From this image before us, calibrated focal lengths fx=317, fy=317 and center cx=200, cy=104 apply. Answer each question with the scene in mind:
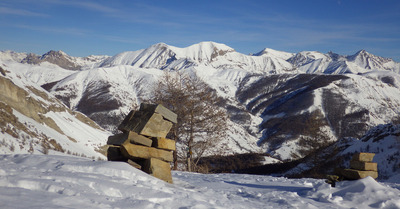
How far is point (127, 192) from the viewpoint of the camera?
22.4 feet

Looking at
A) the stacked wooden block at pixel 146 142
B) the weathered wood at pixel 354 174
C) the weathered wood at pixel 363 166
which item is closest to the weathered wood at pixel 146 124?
the stacked wooden block at pixel 146 142

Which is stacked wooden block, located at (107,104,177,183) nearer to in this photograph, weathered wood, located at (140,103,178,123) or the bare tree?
weathered wood, located at (140,103,178,123)

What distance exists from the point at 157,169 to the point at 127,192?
2.93 m

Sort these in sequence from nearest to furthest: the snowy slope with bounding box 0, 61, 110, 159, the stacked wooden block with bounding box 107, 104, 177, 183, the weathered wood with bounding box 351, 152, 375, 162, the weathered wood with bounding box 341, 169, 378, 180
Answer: the stacked wooden block with bounding box 107, 104, 177, 183, the weathered wood with bounding box 341, 169, 378, 180, the weathered wood with bounding box 351, 152, 375, 162, the snowy slope with bounding box 0, 61, 110, 159

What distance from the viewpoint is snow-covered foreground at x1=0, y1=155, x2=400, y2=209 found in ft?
18.8

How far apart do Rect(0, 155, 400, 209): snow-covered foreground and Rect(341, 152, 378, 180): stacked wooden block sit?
760 mm

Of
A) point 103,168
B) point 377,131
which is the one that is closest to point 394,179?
point 377,131

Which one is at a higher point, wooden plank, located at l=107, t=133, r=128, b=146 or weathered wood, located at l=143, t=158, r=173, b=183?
wooden plank, located at l=107, t=133, r=128, b=146

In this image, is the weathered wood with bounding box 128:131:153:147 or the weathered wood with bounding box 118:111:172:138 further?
the weathered wood with bounding box 118:111:172:138

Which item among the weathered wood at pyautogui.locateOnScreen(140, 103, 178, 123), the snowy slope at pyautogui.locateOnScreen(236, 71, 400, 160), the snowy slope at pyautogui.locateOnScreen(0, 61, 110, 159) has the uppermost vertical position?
the snowy slope at pyautogui.locateOnScreen(236, 71, 400, 160)

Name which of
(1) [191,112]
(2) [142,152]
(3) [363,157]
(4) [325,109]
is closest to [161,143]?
(2) [142,152]

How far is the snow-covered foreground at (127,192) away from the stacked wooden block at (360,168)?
76 centimetres

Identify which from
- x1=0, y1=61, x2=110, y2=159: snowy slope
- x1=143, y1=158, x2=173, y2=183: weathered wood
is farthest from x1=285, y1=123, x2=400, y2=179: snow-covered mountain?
x1=0, y1=61, x2=110, y2=159: snowy slope

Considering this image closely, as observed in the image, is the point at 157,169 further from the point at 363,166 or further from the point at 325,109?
the point at 325,109
